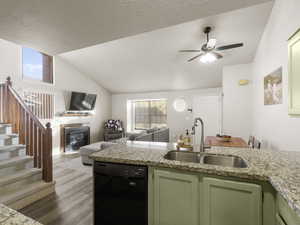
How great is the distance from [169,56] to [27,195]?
4.33 meters

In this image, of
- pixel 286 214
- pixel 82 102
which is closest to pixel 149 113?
pixel 82 102

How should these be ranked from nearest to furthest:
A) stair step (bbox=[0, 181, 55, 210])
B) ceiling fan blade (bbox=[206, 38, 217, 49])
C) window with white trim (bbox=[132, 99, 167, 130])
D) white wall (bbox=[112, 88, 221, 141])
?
stair step (bbox=[0, 181, 55, 210])
ceiling fan blade (bbox=[206, 38, 217, 49])
white wall (bbox=[112, 88, 221, 141])
window with white trim (bbox=[132, 99, 167, 130])

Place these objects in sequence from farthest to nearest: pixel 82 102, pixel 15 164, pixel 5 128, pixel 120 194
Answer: pixel 82 102
pixel 5 128
pixel 15 164
pixel 120 194

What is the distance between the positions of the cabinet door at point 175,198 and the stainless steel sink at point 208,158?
0.31 meters

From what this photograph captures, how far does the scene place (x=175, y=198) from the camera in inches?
51.2

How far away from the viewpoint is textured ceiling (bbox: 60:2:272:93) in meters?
3.14

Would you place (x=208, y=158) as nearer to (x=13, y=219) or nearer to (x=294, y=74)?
(x=294, y=74)

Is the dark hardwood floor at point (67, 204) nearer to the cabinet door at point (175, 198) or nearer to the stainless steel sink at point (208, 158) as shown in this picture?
the cabinet door at point (175, 198)

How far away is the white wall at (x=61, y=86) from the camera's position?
3.99 m

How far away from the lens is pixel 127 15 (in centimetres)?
146

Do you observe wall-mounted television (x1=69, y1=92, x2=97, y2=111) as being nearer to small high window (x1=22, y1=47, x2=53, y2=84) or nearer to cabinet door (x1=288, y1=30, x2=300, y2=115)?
small high window (x1=22, y1=47, x2=53, y2=84)

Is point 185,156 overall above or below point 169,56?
below

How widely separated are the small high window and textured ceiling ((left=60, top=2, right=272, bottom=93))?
57 cm

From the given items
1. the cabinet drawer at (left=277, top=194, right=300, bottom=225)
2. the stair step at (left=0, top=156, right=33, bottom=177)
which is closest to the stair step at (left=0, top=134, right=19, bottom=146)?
the stair step at (left=0, top=156, right=33, bottom=177)
